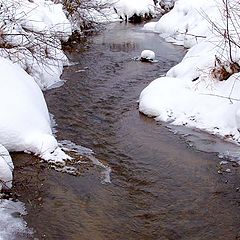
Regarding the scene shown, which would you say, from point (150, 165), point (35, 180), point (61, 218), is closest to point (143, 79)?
point (150, 165)

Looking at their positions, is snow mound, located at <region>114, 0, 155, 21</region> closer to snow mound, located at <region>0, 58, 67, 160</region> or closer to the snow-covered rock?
the snow-covered rock

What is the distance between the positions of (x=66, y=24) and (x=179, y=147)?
9.04m

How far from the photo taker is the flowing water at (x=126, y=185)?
5082mm

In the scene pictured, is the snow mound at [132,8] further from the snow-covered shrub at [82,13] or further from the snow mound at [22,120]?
the snow mound at [22,120]

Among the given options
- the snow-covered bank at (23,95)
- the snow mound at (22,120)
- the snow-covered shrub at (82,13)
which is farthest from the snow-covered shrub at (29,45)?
the snow-covered shrub at (82,13)

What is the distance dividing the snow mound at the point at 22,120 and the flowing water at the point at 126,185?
25 cm

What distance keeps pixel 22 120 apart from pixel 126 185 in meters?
1.90

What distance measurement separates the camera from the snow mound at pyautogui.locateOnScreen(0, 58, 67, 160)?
654 centimetres

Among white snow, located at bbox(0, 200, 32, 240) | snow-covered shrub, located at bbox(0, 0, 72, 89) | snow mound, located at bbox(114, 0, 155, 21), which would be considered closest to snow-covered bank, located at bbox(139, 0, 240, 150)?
snow-covered shrub, located at bbox(0, 0, 72, 89)

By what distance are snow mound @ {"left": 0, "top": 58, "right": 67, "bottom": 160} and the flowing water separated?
0.81 feet

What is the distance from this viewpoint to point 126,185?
20.1ft

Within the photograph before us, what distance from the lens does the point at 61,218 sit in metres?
5.16

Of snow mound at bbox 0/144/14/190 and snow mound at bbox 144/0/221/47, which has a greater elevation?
snow mound at bbox 0/144/14/190

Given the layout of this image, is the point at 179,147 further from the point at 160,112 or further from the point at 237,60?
the point at 237,60
